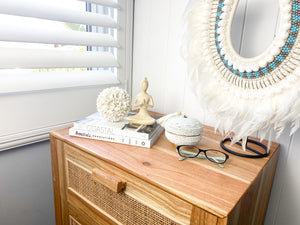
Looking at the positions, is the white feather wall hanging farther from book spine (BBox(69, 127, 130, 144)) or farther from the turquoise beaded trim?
book spine (BBox(69, 127, 130, 144))

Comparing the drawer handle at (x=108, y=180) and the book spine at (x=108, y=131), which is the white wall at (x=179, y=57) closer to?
the book spine at (x=108, y=131)

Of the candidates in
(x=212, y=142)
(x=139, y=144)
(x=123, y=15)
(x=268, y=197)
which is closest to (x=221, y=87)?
(x=212, y=142)

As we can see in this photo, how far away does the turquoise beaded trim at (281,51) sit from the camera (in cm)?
51

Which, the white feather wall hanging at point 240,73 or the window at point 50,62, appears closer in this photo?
the white feather wall hanging at point 240,73

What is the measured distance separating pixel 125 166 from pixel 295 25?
519mm

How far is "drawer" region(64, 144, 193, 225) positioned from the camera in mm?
483

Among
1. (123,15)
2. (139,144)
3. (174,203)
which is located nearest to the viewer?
(174,203)

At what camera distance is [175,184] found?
1.56ft

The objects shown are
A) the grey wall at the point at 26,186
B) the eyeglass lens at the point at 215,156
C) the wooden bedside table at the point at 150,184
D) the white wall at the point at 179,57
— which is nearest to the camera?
the wooden bedside table at the point at 150,184

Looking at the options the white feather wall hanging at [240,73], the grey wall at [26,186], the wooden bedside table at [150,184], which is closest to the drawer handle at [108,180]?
the wooden bedside table at [150,184]

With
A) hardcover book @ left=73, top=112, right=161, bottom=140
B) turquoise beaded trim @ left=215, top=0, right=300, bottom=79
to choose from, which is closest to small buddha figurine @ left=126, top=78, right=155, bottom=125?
hardcover book @ left=73, top=112, right=161, bottom=140

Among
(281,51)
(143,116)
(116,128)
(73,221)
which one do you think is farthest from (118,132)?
(281,51)

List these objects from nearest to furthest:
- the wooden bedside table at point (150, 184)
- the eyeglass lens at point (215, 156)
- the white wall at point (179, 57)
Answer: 1. the wooden bedside table at point (150, 184)
2. the eyeglass lens at point (215, 156)
3. the white wall at point (179, 57)

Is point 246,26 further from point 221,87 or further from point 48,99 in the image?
point 48,99
